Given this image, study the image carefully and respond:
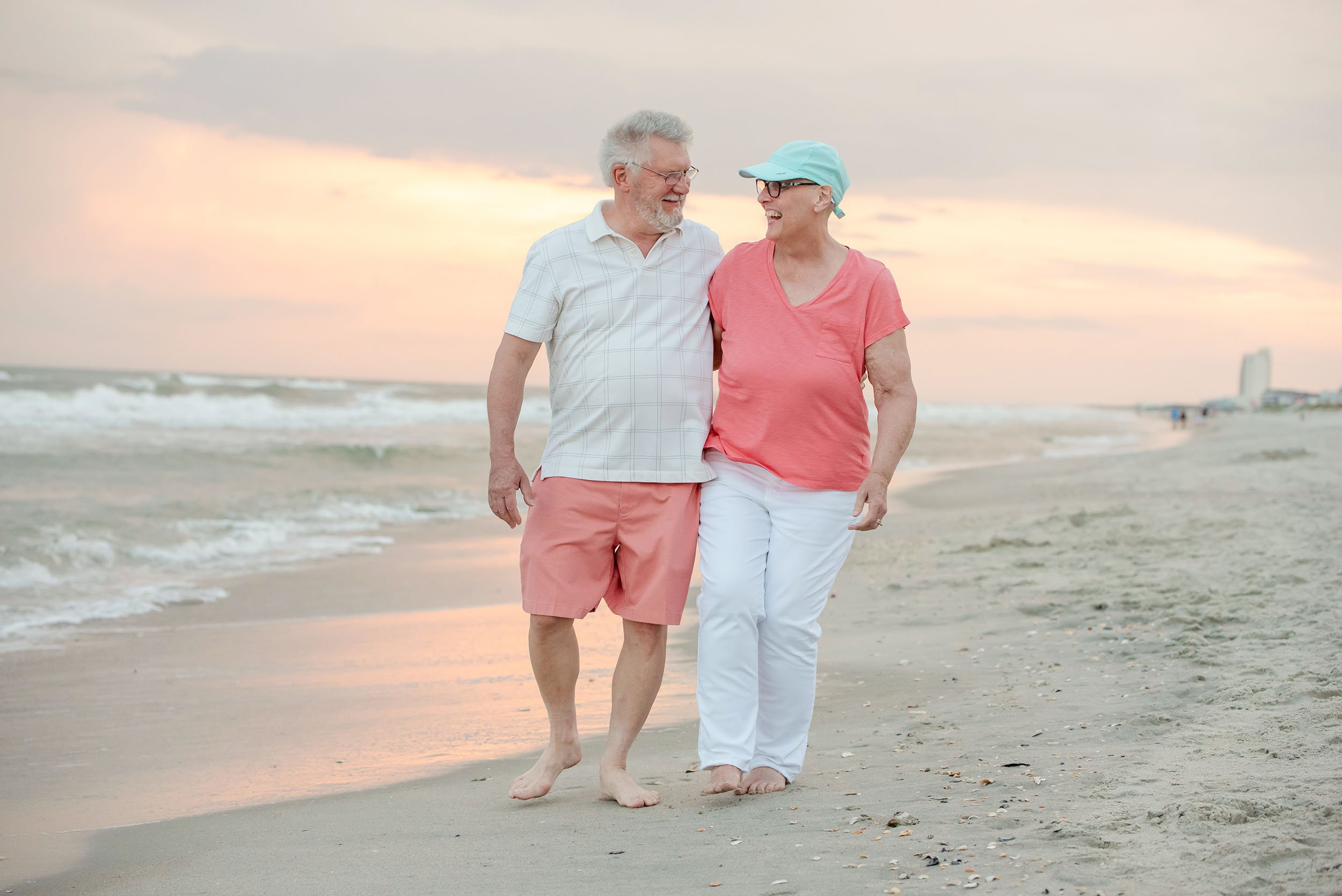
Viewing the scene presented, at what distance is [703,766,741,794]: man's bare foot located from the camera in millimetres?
3283

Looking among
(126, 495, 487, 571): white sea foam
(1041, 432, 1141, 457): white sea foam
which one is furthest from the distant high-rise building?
(126, 495, 487, 571): white sea foam

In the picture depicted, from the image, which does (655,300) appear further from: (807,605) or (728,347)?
(807,605)

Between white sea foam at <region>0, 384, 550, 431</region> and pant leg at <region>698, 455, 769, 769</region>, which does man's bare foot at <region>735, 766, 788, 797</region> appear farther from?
white sea foam at <region>0, 384, 550, 431</region>

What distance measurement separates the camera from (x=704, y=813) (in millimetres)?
3145

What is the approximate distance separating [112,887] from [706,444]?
203 cm

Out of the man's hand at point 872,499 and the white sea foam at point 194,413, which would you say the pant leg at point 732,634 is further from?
the white sea foam at point 194,413

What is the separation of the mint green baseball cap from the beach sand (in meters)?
1.78

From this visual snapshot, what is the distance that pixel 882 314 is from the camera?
3.30m

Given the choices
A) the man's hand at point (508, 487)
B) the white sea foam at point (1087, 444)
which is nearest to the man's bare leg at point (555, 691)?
the man's hand at point (508, 487)

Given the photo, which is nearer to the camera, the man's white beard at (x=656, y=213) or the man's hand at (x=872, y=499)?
the man's hand at (x=872, y=499)

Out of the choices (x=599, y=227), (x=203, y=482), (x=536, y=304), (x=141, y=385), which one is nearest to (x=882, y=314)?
(x=599, y=227)

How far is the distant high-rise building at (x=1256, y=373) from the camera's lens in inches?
4242

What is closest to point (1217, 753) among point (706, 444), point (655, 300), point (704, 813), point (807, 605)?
point (807, 605)

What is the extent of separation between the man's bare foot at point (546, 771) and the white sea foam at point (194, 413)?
70.9 ft
